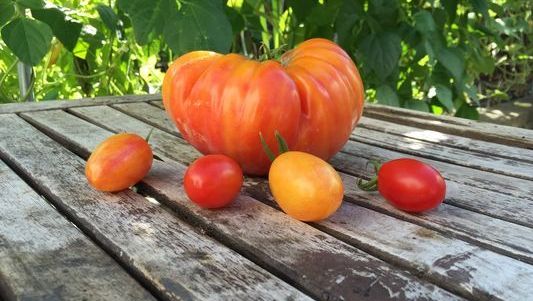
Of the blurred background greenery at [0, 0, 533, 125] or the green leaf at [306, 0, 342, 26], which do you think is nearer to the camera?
the blurred background greenery at [0, 0, 533, 125]

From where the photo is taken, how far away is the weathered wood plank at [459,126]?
4.11 feet

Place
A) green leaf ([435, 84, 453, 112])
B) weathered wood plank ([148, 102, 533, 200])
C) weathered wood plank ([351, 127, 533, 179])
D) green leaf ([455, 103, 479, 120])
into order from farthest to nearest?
green leaf ([455, 103, 479, 120]) → green leaf ([435, 84, 453, 112]) → weathered wood plank ([351, 127, 533, 179]) → weathered wood plank ([148, 102, 533, 200])

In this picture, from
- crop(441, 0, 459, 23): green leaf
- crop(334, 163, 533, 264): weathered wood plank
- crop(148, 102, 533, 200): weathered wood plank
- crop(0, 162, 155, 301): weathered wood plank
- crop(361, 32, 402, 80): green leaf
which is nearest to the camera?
crop(0, 162, 155, 301): weathered wood plank

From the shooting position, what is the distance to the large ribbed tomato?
824 mm

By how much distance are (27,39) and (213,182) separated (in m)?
0.71

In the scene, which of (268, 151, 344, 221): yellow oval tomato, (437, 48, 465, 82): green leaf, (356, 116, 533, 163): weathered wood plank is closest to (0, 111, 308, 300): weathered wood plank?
(268, 151, 344, 221): yellow oval tomato

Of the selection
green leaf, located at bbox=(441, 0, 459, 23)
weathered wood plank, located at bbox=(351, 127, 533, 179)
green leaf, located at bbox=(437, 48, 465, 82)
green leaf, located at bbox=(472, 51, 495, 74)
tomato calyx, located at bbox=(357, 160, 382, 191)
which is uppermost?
green leaf, located at bbox=(441, 0, 459, 23)

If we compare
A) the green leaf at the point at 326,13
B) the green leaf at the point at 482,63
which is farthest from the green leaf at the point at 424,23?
the green leaf at the point at 482,63

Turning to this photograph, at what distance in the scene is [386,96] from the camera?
78.3 inches

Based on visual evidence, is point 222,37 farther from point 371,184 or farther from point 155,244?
point 155,244

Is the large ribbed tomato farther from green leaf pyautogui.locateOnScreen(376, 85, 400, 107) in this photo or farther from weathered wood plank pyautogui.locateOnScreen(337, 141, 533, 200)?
green leaf pyautogui.locateOnScreen(376, 85, 400, 107)

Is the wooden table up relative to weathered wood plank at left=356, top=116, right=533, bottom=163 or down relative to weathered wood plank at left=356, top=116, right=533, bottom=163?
up

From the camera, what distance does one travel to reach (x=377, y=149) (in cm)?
114

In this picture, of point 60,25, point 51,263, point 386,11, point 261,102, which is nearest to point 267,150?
point 261,102
